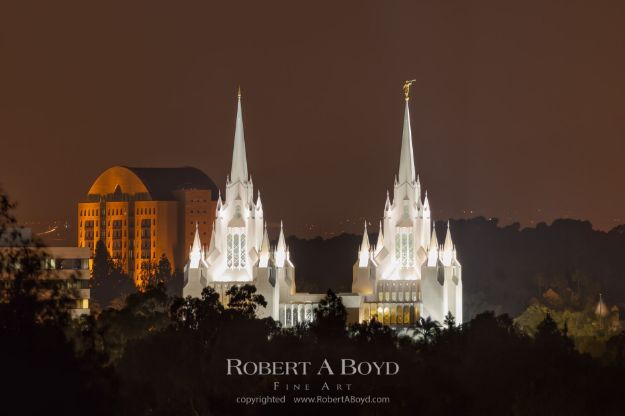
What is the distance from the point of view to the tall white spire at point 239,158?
625 ft

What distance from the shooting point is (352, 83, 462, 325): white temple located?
607 ft

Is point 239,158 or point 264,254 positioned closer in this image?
point 264,254

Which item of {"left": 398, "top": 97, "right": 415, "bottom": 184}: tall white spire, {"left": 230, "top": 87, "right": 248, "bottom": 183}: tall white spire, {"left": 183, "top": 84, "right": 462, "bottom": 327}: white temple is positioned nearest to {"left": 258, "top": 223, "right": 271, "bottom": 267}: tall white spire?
{"left": 183, "top": 84, "right": 462, "bottom": 327}: white temple

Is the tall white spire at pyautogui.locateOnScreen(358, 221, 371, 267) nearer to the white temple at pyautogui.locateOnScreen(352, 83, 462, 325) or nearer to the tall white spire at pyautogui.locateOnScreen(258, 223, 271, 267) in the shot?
the white temple at pyautogui.locateOnScreen(352, 83, 462, 325)

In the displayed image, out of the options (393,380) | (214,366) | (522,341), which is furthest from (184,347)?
(522,341)

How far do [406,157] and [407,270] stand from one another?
10022 millimetres

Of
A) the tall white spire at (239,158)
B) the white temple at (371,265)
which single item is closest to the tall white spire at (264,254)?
the white temple at (371,265)

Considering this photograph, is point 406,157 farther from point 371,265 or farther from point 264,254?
point 264,254

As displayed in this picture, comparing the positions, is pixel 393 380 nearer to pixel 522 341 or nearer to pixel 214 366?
pixel 214 366

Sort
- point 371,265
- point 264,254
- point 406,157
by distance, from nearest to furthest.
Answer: point 264,254 → point 371,265 → point 406,157

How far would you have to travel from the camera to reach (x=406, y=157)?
193m

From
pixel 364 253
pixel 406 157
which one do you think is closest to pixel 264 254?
pixel 364 253

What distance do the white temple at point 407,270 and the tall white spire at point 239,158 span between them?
11.0 metres

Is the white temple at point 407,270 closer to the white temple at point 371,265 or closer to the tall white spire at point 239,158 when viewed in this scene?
the white temple at point 371,265
